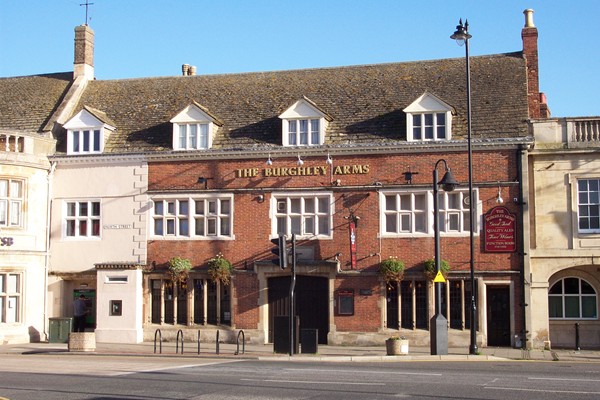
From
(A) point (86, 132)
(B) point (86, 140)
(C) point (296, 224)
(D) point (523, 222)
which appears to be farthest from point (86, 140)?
(D) point (523, 222)

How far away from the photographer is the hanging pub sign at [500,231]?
1154 inches

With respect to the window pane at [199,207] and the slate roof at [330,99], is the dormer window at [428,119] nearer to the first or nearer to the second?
the slate roof at [330,99]

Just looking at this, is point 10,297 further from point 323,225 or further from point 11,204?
point 323,225

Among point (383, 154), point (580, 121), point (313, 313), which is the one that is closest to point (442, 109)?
point (383, 154)

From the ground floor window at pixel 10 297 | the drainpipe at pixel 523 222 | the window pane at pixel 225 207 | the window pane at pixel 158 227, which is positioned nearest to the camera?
the drainpipe at pixel 523 222

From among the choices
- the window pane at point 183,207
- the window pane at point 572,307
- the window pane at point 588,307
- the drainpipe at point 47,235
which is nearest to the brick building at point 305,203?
the window pane at point 183,207

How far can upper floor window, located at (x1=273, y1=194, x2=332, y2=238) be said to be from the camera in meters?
31.0

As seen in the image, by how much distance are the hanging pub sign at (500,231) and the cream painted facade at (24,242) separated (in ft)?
55.4

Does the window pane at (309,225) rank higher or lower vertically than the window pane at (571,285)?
higher

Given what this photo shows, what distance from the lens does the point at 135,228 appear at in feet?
106

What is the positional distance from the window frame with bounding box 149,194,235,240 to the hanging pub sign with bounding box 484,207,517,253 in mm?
9407

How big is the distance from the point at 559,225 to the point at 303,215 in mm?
9203

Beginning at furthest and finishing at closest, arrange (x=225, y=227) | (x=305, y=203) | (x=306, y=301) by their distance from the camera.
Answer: (x=225, y=227) → (x=305, y=203) → (x=306, y=301)

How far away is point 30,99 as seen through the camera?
36.7 metres
